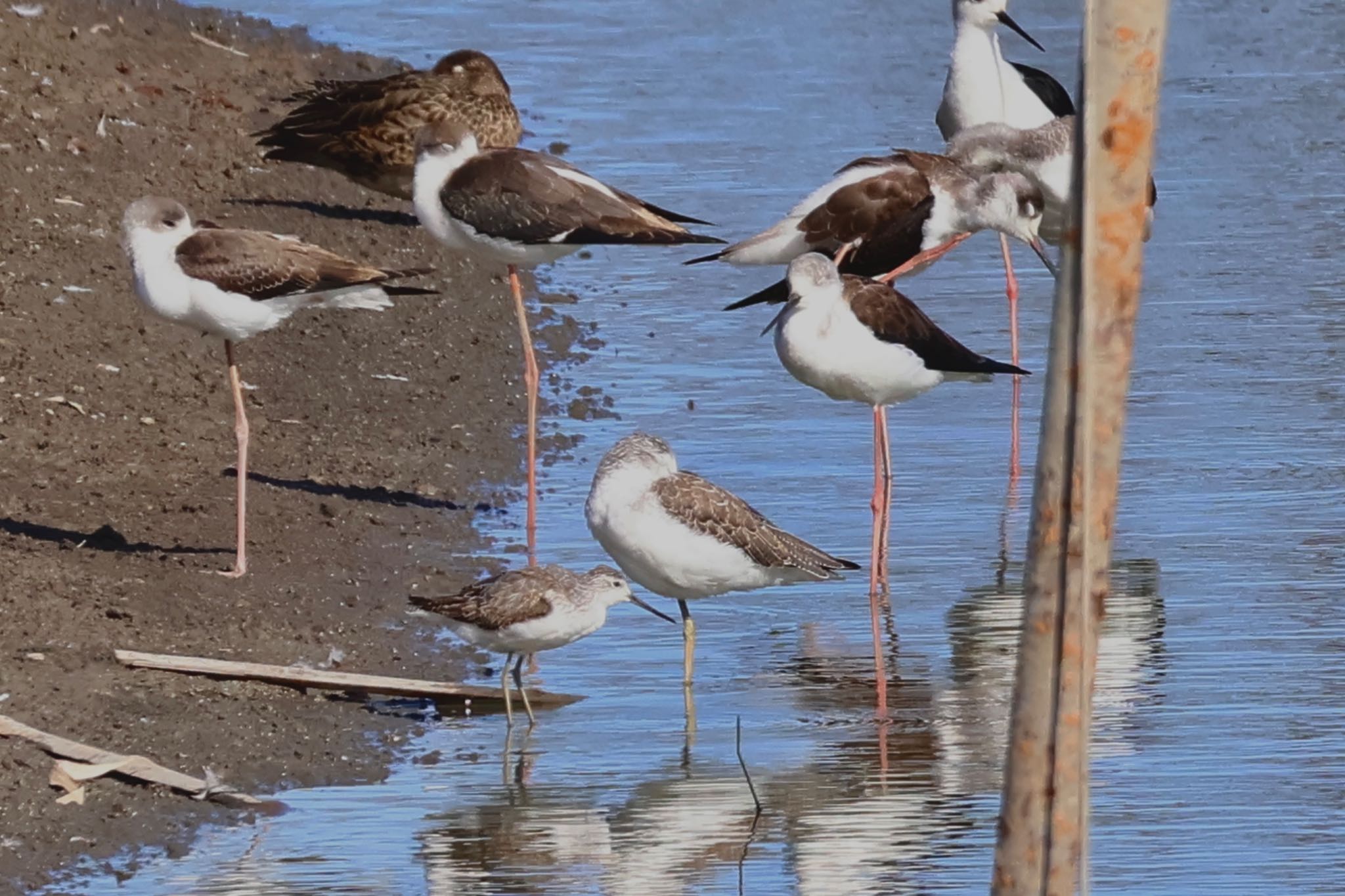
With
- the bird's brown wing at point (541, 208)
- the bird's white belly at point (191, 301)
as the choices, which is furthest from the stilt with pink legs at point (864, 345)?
the bird's white belly at point (191, 301)

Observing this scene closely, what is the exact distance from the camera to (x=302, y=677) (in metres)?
7.29

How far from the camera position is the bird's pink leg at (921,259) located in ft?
33.8

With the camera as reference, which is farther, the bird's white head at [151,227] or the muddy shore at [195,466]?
the bird's white head at [151,227]

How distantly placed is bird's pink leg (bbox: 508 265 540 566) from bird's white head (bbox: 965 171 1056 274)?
193 centimetres

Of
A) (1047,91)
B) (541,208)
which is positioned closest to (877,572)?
(541,208)

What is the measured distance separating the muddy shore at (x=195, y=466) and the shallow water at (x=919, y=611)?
35 centimetres

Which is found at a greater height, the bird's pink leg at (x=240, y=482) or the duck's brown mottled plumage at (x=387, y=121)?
the duck's brown mottled plumage at (x=387, y=121)

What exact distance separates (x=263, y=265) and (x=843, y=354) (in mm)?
2118

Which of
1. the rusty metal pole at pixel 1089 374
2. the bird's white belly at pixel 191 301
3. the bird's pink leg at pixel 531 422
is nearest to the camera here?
the rusty metal pole at pixel 1089 374

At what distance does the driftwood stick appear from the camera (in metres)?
6.46

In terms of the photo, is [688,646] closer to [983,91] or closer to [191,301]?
[191,301]

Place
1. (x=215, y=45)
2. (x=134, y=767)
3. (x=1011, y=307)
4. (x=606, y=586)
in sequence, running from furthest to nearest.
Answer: (x=215, y=45), (x=1011, y=307), (x=606, y=586), (x=134, y=767)

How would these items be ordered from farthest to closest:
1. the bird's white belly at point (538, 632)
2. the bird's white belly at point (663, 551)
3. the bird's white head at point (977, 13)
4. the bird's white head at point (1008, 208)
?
the bird's white head at point (977, 13) < the bird's white head at point (1008, 208) < the bird's white belly at point (663, 551) < the bird's white belly at point (538, 632)

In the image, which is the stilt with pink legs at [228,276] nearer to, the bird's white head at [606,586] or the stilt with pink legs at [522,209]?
the stilt with pink legs at [522,209]
